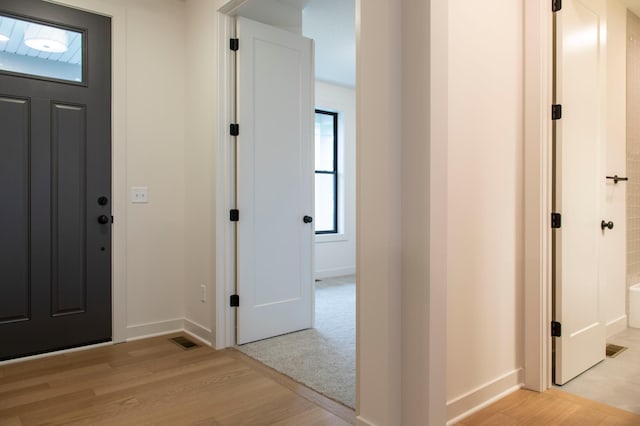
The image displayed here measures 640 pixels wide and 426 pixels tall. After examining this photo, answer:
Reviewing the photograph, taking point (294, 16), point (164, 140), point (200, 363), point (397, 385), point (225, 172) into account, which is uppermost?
point (294, 16)

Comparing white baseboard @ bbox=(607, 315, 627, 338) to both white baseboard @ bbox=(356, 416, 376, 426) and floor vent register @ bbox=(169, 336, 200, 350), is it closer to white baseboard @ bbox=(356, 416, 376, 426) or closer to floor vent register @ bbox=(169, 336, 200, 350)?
white baseboard @ bbox=(356, 416, 376, 426)

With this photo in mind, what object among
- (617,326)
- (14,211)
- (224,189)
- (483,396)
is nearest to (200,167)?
(224,189)

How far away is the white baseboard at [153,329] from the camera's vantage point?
3.21 metres

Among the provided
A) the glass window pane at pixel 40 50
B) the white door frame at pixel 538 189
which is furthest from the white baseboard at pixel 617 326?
the glass window pane at pixel 40 50

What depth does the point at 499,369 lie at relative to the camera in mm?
2230

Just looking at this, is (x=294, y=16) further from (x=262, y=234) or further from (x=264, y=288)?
(x=264, y=288)

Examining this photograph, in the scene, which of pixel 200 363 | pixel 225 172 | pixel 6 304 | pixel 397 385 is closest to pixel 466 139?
pixel 397 385

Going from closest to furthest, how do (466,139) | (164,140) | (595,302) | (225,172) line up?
(466,139)
(595,302)
(225,172)
(164,140)

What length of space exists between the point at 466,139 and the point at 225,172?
1731mm

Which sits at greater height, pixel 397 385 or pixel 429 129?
pixel 429 129

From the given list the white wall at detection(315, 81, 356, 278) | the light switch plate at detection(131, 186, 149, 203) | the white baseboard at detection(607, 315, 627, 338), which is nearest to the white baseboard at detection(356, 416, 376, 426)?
the light switch plate at detection(131, 186, 149, 203)

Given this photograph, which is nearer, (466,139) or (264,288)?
(466,139)

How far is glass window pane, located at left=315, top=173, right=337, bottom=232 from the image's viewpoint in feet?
20.3

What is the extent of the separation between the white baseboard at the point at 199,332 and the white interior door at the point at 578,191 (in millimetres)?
2226
